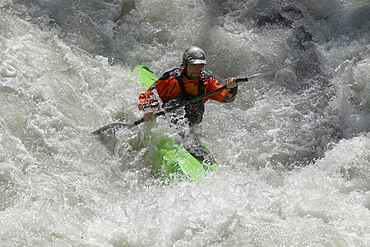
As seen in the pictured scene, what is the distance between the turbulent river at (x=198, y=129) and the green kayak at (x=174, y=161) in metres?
0.10

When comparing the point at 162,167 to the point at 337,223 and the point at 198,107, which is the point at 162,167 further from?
the point at 337,223

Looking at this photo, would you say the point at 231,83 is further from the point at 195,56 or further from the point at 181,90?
the point at 181,90

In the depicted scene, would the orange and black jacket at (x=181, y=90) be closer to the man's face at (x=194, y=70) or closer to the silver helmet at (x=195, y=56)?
the man's face at (x=194, y=70)

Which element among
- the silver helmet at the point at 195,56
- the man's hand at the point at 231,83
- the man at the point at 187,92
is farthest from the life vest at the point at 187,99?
the man's hand at the point at 231,83

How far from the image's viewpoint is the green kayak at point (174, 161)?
12.2 feet

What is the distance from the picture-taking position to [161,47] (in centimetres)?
600

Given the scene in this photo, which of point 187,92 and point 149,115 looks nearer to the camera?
point 149,115

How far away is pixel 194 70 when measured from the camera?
167 inches

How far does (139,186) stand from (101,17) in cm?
314

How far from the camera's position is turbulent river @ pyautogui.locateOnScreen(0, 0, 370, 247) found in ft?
10.4

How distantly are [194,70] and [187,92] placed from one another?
269 mm

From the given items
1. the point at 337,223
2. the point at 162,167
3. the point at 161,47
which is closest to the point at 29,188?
the point at 162,167

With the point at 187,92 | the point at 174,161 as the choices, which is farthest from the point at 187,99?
the point at 174,161

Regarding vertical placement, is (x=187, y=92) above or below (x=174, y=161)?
above
